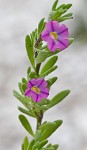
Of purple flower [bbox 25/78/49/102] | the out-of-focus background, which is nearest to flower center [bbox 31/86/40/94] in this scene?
purple flower [bbox 25/78/49/102]

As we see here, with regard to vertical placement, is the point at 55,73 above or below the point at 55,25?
above

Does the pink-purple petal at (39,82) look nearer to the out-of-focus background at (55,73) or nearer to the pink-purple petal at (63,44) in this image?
the pink-purple petal at (63,44)

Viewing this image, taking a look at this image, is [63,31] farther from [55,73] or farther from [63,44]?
[55,73]

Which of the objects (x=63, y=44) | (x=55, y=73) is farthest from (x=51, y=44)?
(x=55, y=73)

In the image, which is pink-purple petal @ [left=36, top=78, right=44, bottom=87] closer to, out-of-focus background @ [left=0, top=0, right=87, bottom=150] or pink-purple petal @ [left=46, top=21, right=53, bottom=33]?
pink-purple petal @ [left=46, top=21, right=53, bottom=33]

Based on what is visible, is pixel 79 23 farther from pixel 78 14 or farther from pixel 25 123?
pixel 25 123

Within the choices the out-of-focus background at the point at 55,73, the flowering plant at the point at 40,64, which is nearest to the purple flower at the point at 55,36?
the flowering plant at the point at 40,64
